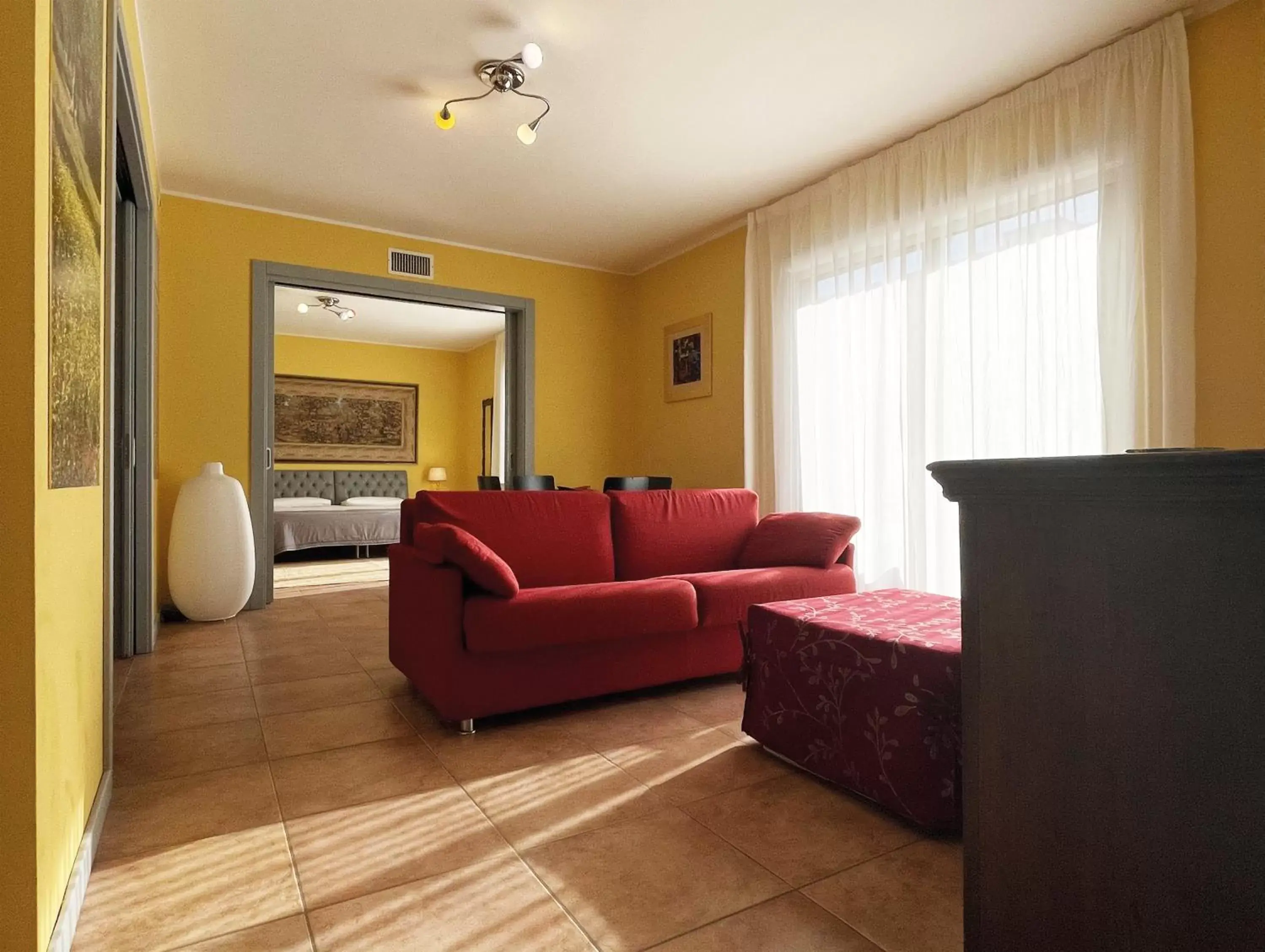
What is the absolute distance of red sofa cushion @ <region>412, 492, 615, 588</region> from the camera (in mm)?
2924

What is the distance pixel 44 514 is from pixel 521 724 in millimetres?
1702

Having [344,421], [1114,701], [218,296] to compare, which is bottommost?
[1114,701]

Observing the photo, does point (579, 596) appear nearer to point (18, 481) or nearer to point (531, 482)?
point (18, 481)

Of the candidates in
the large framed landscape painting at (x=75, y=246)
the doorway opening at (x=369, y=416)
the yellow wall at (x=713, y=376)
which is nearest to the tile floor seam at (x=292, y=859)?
the large framed landscape painting at (x=75, y=246)

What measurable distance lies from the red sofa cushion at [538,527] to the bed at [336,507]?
4.14 metres

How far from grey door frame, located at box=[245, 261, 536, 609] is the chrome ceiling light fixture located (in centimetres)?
187

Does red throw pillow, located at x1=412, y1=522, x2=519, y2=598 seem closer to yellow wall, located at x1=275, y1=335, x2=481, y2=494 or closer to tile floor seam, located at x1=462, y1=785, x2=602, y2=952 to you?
tile floor seam, located at x1=462, y1=785, x2=602, y2=952

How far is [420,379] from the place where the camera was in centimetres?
979

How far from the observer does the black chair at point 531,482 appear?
4734 mm

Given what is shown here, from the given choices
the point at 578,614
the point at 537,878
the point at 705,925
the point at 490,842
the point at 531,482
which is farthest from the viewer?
the point at 531,482

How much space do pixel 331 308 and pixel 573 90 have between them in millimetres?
5194

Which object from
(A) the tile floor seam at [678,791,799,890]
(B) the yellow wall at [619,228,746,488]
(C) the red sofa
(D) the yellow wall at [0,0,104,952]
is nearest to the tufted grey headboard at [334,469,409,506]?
(B) the yellow wall at [619,228,746,488]

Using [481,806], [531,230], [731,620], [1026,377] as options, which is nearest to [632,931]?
[481,806]

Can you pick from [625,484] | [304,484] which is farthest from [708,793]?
[304,484]
